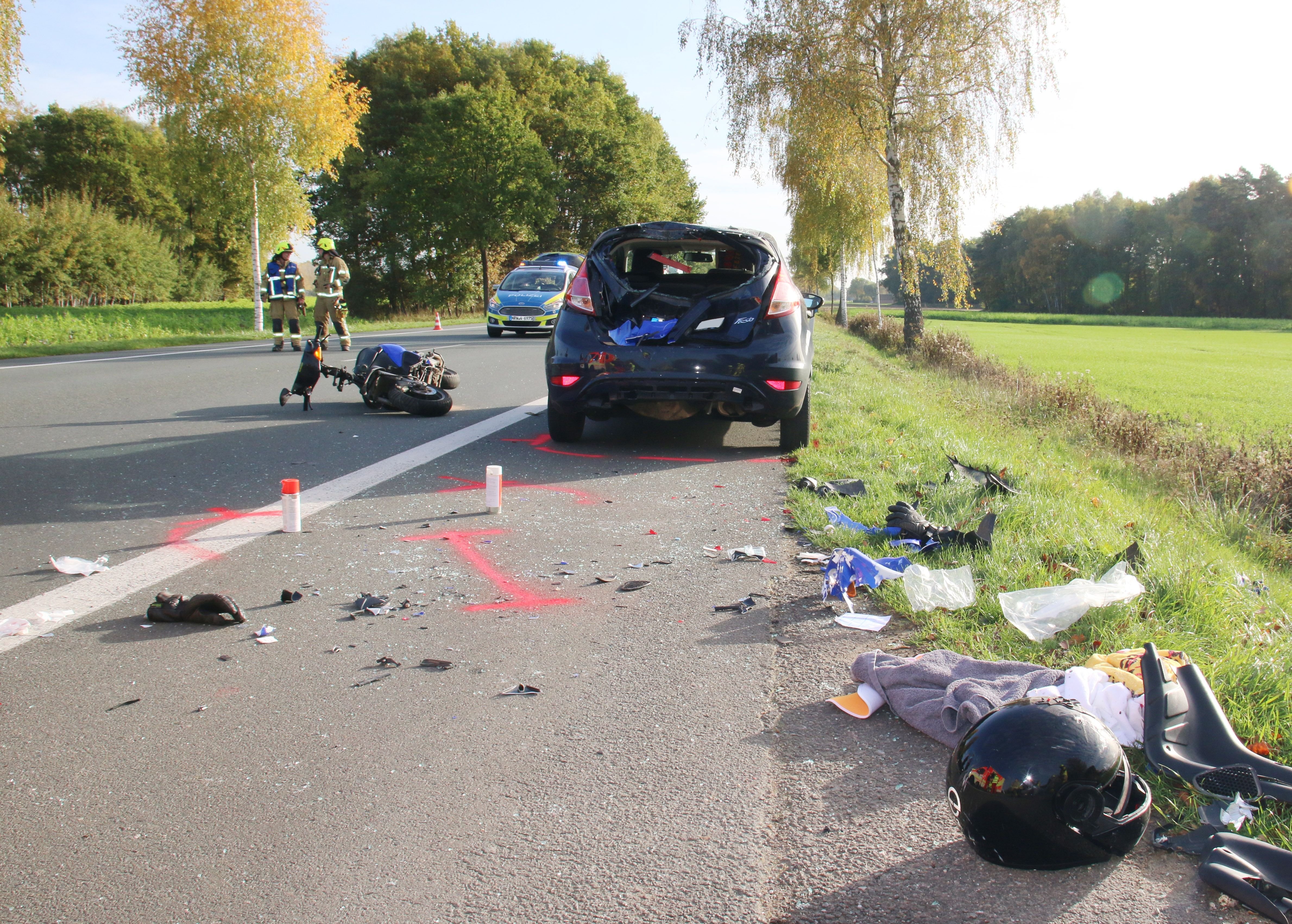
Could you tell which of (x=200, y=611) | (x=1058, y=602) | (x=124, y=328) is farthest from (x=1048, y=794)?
(x=124, y=328)

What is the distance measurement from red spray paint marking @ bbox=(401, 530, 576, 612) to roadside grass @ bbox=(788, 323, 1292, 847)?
1.34 metres

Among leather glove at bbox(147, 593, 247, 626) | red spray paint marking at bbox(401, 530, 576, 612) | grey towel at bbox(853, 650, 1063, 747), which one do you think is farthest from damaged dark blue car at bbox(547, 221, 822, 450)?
grey towel at bbox(853, 650, 1063, 747)

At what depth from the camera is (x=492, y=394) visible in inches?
441

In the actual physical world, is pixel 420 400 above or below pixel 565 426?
above

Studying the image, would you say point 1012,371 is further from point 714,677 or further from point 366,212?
point 366,212

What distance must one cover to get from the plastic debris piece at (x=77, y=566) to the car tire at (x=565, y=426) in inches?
152

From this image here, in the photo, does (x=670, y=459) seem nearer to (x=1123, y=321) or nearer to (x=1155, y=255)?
(x=1123, y=321)

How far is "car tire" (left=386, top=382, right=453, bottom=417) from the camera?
9188 mm

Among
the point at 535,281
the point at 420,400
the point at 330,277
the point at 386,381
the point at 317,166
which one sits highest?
the point at 317,166

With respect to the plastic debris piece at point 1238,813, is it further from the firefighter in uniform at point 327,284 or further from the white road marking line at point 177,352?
the firefighter in uniform at point 327,284

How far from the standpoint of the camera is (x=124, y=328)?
2394 cm

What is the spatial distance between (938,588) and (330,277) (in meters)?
14.2

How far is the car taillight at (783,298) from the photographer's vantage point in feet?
23.3

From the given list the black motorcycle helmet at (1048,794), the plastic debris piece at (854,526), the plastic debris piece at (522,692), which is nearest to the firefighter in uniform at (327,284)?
the plastic debris piece at (854,526)
